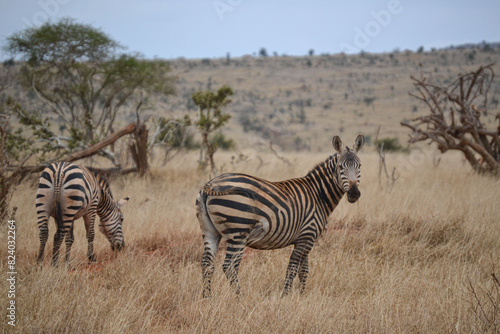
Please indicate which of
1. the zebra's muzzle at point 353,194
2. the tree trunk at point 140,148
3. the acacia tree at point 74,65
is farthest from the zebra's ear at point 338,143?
the acacia tree at point 74,65

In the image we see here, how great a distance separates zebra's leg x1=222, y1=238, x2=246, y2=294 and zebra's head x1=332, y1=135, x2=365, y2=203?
1355 mm

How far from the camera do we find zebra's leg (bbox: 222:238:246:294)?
167 inches

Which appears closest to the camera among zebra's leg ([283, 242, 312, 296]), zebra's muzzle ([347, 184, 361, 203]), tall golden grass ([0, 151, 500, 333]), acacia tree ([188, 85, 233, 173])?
tall golden grass ([0, 151, 500, 333])

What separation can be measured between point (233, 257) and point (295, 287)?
131cm

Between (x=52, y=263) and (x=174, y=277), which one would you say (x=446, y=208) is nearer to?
(x=174, y=277)

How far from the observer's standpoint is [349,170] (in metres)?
4.68

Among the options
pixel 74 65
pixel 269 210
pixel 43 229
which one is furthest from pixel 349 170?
pixel 74 65

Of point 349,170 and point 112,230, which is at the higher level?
point 349,170

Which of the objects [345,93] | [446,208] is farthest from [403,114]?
[446,208]

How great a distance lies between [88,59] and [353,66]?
55832 millimetres

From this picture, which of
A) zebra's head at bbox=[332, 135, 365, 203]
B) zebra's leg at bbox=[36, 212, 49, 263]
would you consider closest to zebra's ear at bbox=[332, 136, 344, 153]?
zebra's head at bbox=[332, 135, 365, 203]

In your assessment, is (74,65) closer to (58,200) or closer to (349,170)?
(58,200)

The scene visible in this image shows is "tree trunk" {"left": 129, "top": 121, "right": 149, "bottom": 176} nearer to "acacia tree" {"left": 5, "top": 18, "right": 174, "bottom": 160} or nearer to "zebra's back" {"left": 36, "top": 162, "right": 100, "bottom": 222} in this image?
"acacia tree" {"left": 5, "top": 18, "right": 174, "bottom": 160}

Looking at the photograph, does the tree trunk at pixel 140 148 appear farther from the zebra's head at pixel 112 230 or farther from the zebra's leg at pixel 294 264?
the zebra's leg at pixel 294 264
